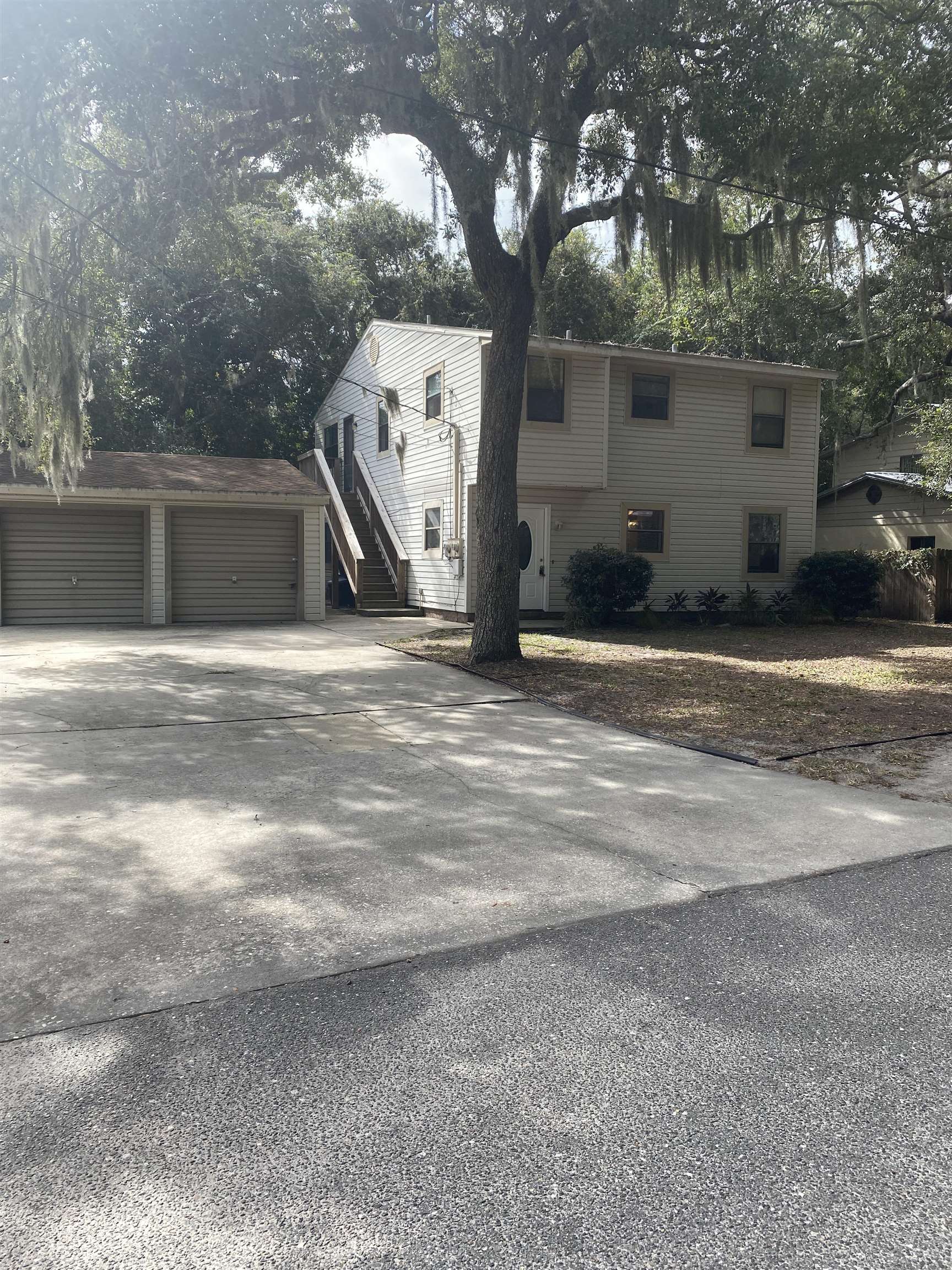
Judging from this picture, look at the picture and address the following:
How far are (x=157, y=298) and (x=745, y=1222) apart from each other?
29507 mm

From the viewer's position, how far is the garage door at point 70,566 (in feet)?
55.3

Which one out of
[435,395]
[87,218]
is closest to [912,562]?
[435,395]

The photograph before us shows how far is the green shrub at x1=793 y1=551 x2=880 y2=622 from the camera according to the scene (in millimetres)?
18609

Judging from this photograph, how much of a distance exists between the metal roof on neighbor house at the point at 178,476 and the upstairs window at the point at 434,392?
9.67 ft

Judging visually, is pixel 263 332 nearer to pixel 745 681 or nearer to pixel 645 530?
pixel 645 530

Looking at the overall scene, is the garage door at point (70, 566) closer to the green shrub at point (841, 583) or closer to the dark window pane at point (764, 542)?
the dark window pane at point (764, 542)

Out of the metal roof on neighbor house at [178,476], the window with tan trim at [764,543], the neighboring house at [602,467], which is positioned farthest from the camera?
the window with tan trim at [764,543]

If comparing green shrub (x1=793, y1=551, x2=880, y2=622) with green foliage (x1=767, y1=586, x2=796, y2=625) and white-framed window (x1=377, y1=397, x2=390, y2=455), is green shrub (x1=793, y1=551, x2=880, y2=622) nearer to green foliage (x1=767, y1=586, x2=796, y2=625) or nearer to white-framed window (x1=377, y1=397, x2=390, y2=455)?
green foliage (x1=767, y1=586, x2=796, y2=625)

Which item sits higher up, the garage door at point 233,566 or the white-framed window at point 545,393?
the white-framed window at point 545,393

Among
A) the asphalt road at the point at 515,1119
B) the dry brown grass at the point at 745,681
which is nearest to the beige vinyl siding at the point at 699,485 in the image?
the dry brown grass at the point at 745,681

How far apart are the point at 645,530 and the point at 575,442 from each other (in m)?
2.70

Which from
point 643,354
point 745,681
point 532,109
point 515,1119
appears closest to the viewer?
point 515,1119

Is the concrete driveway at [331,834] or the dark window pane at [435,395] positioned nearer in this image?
the concrete driveway at [331,834]

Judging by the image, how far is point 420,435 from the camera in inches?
762
